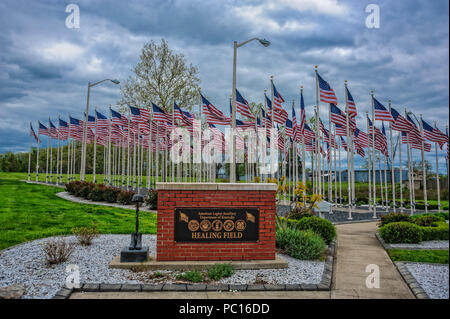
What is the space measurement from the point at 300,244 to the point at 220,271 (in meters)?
2.88

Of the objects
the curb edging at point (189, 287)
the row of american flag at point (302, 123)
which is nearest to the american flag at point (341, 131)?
the row of american flag at point (302, 123)

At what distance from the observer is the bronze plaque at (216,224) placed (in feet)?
25.2

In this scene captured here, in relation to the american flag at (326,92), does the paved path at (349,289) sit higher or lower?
lower

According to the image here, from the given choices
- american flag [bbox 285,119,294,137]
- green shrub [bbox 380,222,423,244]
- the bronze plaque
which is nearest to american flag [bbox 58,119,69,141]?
american flag [bbox 285,119,294,137]

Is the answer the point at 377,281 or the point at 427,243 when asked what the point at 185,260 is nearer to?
the point at 377,281

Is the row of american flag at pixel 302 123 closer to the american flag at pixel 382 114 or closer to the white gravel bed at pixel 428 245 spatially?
the american flag at pixel 382 114

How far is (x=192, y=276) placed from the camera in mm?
6695

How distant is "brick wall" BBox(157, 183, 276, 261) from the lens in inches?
300

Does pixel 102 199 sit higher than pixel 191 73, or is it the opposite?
pixel 191 73

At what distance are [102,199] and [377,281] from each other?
19.9 m

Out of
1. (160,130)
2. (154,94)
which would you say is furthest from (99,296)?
(154,94)

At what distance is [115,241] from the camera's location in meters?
10.5

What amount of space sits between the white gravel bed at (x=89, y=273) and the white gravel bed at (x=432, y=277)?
82.6 inches

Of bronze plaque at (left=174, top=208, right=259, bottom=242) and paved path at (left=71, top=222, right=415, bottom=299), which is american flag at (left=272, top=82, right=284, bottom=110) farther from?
bronze plaque at (left=174, top=208, right=259, bottom=242)
